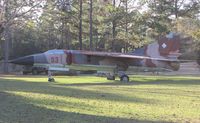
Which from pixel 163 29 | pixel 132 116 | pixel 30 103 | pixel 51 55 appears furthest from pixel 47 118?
pixel 163 29

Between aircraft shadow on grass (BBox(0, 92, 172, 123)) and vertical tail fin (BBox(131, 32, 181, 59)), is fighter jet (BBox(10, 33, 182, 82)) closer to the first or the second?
vertical tail fin (BBox(131, 32, 181, 59))

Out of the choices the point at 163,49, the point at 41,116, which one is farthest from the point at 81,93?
the point at 163,49

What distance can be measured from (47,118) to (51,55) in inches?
823

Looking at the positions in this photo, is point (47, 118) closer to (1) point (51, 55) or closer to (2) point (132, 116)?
(2) point (132, 116)

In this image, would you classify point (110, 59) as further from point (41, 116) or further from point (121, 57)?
point (41, 116)

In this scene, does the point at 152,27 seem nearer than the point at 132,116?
No

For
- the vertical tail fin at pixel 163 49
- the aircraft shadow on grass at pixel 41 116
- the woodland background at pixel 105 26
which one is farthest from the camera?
the woodland background at pixel 105 26

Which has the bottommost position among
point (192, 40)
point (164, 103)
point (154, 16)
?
point (164, 103)

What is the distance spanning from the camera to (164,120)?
10.9 m

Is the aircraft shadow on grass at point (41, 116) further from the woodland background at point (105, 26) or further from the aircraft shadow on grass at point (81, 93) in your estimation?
the woodland background at point (105, 26)

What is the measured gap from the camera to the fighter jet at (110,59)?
103 ft

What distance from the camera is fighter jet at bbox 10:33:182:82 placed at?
31.4 meters

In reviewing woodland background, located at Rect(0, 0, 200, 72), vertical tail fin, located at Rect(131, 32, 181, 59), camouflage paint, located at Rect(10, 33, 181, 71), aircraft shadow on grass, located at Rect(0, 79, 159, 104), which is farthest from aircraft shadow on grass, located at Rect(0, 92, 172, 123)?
woodland background, located at Rect(0, 0, 200, 72)

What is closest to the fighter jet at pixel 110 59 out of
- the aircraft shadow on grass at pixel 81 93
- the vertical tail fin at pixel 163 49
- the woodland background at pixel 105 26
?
A: the vertical tail fin at pixel 163 49
